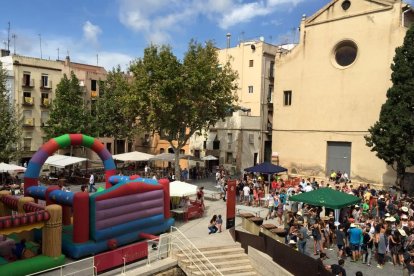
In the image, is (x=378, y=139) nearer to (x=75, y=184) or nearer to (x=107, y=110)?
(x=75, y=184)

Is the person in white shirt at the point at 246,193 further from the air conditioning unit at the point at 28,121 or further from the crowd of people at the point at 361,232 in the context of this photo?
the air conditioning unit at the point at 28,121

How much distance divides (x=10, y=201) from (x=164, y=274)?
22.9 feet

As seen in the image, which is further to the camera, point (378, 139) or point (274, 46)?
point (274, 46)

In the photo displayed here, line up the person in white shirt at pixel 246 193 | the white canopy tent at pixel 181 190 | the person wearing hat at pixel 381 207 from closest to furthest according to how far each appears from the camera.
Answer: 1. the person wearing hat at pixel 381 207
2. the white canopy tent at pixel 181 190
3. the person in white shirt at pixel 246 193

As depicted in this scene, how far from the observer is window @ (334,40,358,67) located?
3238 cm

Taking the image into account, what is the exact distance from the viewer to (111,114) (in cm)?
4238

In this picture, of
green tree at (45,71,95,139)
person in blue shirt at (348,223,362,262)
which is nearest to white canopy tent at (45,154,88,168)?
green tree at (45,71,95,139)

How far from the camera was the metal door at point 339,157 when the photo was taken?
3275cm

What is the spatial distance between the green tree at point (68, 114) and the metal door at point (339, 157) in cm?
2319

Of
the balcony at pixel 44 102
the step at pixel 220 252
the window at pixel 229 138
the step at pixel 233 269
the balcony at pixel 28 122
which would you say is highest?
the balcony at pixel 44 102

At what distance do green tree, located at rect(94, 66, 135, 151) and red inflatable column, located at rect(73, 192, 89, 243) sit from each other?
2630 centimetres

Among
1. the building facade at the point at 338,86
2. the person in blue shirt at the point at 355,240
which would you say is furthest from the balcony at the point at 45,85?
the person in blue shirt at the point at 355,240

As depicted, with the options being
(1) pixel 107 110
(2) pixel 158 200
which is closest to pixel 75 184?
(1) pixel 107 110

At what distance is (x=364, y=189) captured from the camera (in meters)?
26.5
